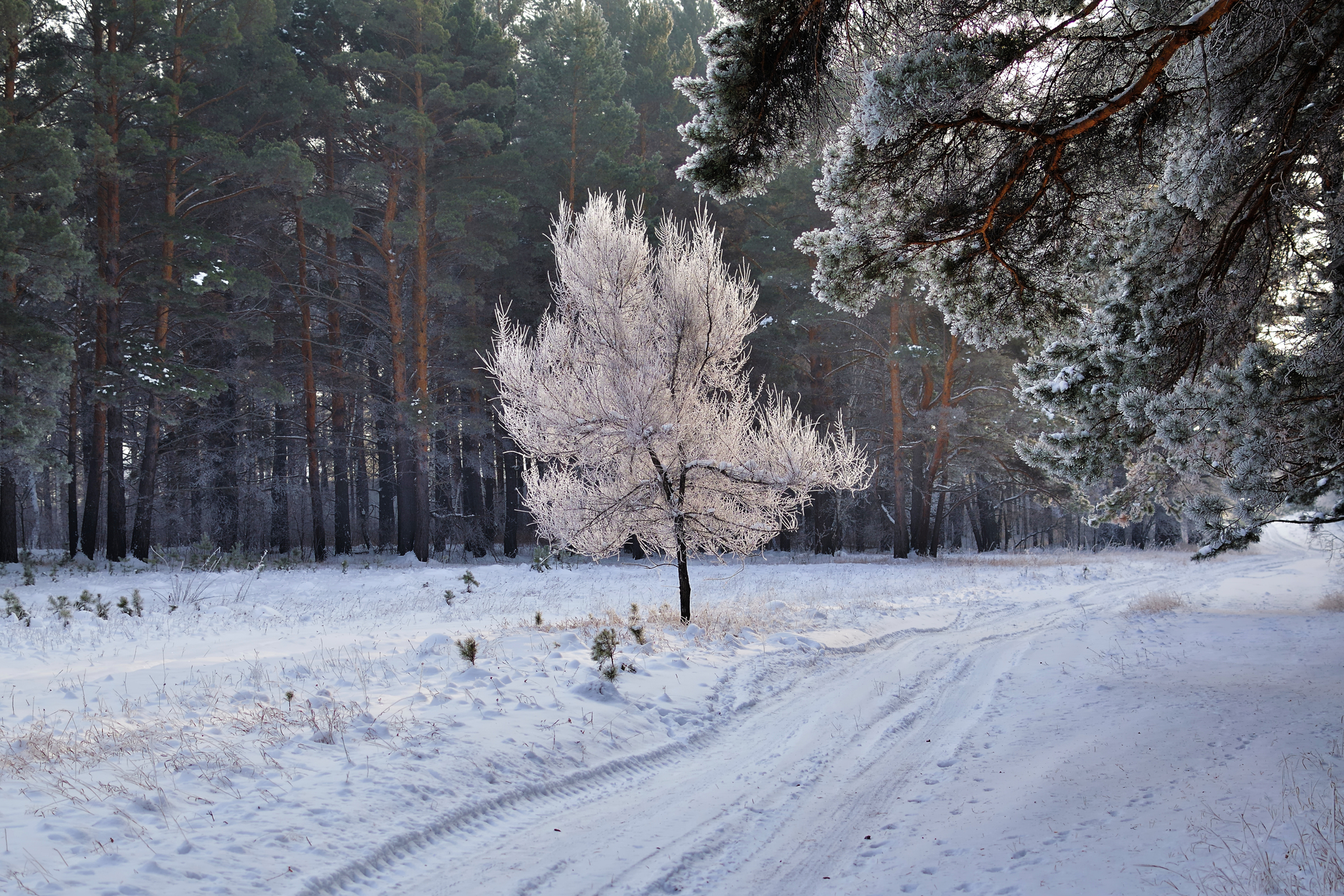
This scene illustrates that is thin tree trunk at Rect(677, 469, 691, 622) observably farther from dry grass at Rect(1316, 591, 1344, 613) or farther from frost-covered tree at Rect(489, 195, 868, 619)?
dry grass at Rect(1316, 591, 1344, 613)

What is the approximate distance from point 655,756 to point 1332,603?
13856mm

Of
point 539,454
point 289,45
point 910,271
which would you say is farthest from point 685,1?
point 910,271

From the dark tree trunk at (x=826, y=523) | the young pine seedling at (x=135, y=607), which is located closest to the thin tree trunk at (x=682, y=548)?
the young pine seedling at (x=135, y=607)

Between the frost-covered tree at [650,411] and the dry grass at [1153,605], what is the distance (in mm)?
5738

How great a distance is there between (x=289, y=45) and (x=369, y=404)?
453 inches

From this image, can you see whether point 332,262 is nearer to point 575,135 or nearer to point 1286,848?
point 575,135

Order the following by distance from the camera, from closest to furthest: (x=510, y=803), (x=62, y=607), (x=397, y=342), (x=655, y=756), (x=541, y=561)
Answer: (x=510, y=803) → (x=655, y=756) → (x=62, y=607) → (x=541, y=561) → (x=397, y=342)

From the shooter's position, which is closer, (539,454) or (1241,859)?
(1241,859)

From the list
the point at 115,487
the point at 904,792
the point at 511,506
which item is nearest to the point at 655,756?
the point at 904,792

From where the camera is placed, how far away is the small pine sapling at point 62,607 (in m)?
10.2

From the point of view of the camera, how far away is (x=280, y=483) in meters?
28.1

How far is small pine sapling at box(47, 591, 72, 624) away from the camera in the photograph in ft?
33.5

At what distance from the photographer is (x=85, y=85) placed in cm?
1706

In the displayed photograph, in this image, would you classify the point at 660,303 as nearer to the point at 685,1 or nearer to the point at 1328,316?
the point at 1328,316
